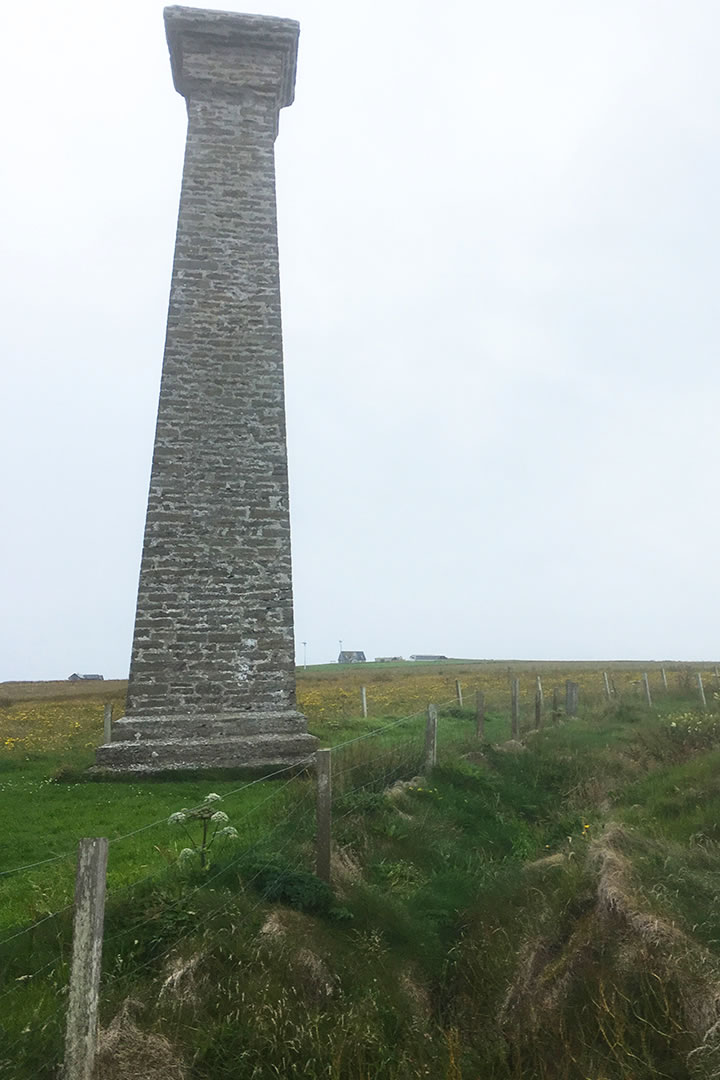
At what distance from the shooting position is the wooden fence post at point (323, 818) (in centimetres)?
639

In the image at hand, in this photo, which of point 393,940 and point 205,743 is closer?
point 393,940

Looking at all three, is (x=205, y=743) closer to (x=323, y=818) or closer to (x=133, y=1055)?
(x=323, y=818)

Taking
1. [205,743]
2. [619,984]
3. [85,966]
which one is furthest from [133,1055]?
[205,743]

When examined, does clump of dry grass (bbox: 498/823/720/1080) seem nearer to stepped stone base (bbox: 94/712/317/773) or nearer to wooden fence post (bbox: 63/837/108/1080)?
wooden fence post (bbox: 63/837/108/1080)

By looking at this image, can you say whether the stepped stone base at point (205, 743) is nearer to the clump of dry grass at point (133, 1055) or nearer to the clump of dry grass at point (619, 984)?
the clump of dry grass at point (619, 984)

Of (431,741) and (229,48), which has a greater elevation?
(229,48)

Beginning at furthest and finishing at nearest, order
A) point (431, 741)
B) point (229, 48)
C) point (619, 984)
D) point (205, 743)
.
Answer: point (229, 48) < point (205, 743) < point (431, 741) < point (619, 984)

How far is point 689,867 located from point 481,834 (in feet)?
9.15

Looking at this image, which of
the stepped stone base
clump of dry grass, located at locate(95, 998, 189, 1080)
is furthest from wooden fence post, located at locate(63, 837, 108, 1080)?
the stepped stone base

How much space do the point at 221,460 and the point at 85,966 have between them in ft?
33.4

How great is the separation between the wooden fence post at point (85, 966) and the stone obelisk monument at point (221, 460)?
26.5 ft

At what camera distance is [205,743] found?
1232 centimetres

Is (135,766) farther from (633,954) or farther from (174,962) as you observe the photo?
(633,954)

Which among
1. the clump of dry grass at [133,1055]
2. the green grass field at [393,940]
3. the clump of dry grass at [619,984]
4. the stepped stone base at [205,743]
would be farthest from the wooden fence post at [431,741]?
the clump of dry grass at [133,1055]
